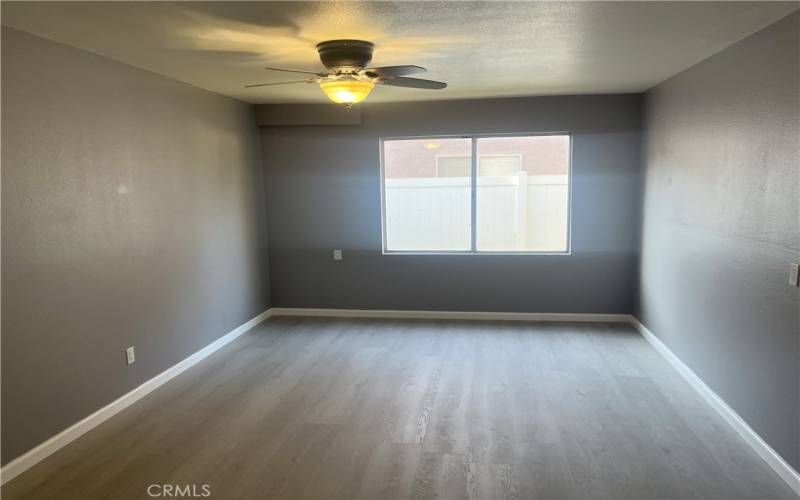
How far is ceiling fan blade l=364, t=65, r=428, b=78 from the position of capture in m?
2.65

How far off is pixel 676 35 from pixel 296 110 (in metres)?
3.56

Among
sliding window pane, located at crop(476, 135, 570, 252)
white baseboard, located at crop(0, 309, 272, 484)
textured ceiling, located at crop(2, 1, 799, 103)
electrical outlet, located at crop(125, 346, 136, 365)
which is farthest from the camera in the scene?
sliding window pane, located at crop(476, 135, 570, 252)

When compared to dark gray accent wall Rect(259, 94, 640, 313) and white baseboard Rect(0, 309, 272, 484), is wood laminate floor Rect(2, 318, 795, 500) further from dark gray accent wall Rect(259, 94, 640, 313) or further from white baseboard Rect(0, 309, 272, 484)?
dark gray accent wall Rect(259, 94, 640, 313)

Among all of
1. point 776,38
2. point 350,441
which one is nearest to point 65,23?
point 350,441

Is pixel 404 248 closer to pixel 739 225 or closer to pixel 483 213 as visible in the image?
pixel 483 213

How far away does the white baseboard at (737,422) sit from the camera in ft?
7.98

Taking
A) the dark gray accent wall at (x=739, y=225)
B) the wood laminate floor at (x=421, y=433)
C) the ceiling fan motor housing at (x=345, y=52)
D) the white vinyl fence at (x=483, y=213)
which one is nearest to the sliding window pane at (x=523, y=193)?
the white vinyl fence at (x=483, y=213)

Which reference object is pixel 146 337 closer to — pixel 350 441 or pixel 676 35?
pixel 350 441

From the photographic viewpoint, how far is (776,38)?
8.36 feet

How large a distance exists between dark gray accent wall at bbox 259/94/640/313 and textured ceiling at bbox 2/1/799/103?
3.76 feet

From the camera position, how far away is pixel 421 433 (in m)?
2.96

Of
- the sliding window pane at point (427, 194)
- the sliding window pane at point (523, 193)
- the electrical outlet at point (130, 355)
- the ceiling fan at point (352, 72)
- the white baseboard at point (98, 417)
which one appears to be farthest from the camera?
the sliding window pane at point (427, 194)

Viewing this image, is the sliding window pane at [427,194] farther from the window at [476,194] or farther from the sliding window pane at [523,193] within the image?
the sliding window pane at [523,193]

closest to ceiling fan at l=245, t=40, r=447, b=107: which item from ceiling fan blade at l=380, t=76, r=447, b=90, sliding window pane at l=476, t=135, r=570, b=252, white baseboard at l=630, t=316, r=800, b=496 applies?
ceiling fan blade at l=380, t=76, r=447, b=90
